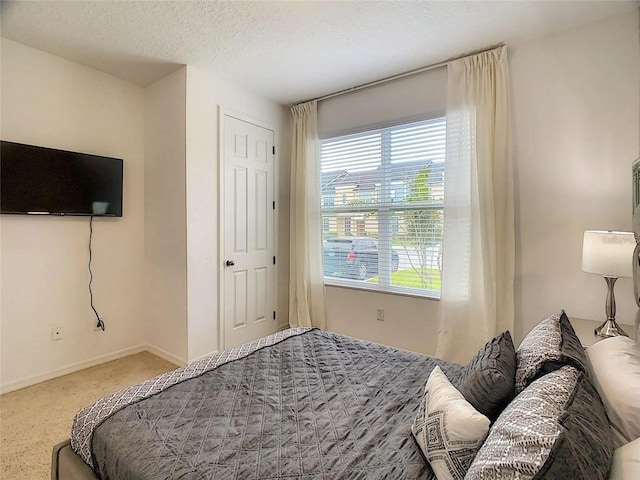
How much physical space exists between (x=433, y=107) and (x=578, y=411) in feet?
9.15

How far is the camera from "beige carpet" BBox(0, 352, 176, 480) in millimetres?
1797

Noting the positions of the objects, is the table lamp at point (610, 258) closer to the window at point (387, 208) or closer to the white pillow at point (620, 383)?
the white pillow at point (620, 383)

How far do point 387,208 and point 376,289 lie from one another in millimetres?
844

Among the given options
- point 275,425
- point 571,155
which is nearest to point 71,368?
point 275,425

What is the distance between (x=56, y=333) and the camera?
2824 mm

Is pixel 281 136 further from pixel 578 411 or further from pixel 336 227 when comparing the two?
pixel 578 411

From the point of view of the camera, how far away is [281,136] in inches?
155

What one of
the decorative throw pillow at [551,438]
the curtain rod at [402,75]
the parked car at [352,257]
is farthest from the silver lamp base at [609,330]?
the curtain rod at [402,75]

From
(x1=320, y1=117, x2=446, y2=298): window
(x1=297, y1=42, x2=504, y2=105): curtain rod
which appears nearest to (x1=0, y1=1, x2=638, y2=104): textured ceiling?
(x1=297, y1=42, x2=504, y2=105): curtain rod

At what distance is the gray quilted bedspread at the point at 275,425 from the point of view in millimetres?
997

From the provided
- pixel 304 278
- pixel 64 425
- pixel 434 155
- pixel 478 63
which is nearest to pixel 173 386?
pixel 64 425

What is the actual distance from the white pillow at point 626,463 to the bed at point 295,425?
0.02 m

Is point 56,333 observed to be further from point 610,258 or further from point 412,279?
point 610,258

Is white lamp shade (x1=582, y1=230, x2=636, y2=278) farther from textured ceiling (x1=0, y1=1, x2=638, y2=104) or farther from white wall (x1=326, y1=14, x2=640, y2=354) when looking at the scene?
textured ceiling (x1=0, y1=1, x2=638, y2=104)
